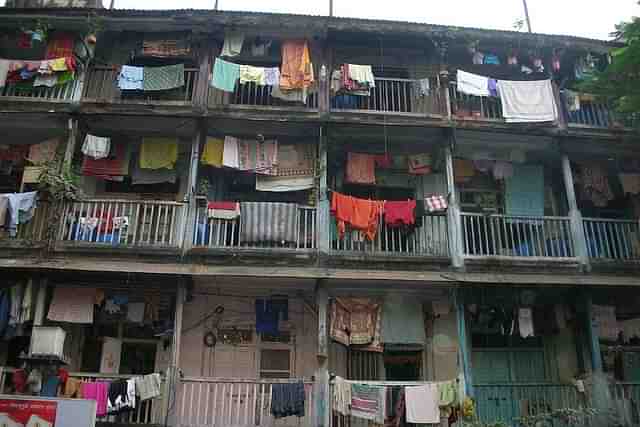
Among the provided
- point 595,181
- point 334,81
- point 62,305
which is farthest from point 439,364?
point 62,305

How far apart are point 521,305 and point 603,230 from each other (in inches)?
100

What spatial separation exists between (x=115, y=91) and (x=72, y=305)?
16.9 feet

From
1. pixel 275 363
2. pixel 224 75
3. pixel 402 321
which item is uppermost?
pixel 224 75

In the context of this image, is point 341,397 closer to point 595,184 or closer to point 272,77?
point 272,77

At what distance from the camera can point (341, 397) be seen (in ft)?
36.0

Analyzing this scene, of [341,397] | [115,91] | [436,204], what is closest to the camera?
[341,397]

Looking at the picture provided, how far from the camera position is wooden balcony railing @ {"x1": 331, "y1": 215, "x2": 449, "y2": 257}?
1222cm

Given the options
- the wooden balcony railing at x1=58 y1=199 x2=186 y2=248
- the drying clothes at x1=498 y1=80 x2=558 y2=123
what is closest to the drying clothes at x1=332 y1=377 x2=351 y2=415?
the wooden balcony railing at x1=58 y1=199 x2=186 y2=248

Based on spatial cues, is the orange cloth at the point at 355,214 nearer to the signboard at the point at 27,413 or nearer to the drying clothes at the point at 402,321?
the drying clothes at the point at 402,321

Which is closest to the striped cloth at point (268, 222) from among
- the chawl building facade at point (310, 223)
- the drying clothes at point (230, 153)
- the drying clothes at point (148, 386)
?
the chawl building facade at point (310, 223)

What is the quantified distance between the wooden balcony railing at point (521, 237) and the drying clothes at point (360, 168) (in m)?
2.40

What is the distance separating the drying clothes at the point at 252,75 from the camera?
1293cm

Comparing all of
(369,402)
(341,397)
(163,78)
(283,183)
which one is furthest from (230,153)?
(369,402)

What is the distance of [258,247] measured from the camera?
1178cm
